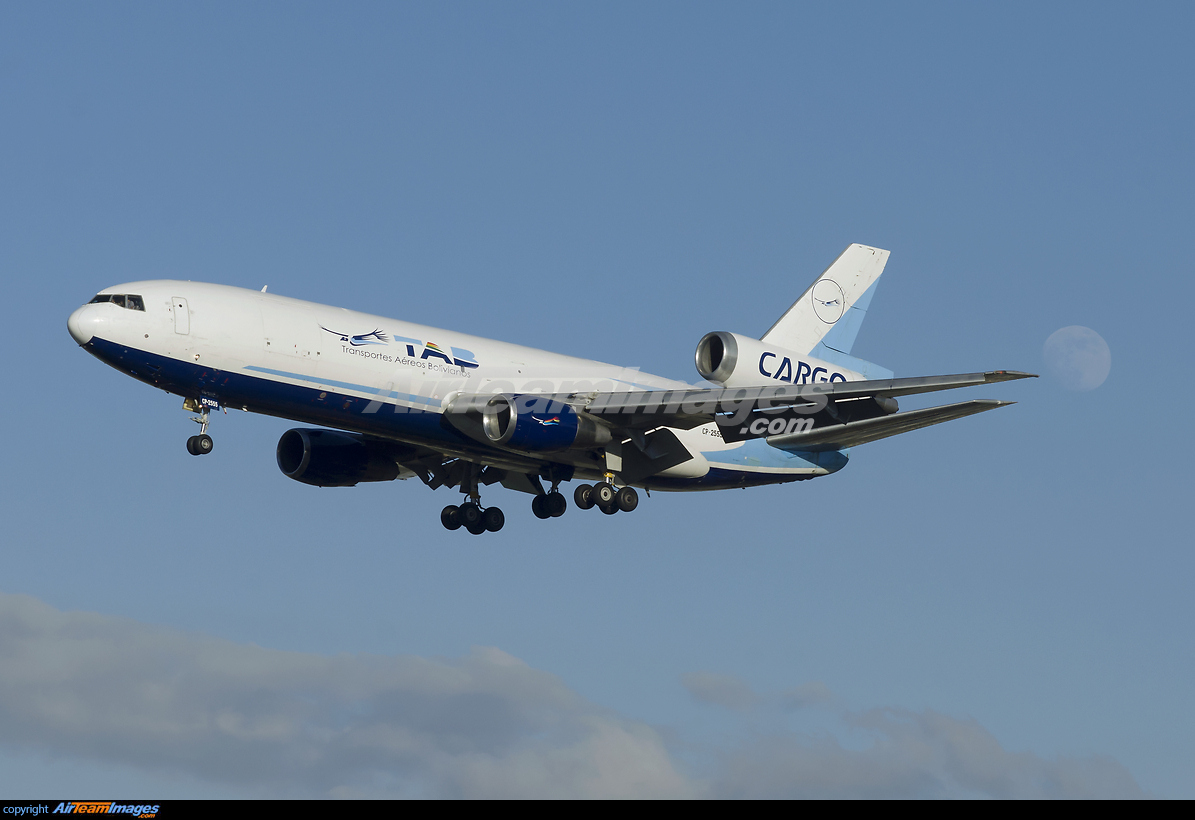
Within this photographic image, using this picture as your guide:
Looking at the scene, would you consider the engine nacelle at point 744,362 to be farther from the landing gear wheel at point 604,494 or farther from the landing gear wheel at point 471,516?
the landing gear wheel at point 471,516

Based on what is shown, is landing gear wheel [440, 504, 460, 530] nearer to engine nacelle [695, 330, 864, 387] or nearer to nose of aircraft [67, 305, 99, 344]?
engine nacelle [695, 330, 864, 387]

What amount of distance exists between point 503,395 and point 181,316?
8881mm

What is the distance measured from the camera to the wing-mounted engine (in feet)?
118

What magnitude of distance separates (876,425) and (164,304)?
67.0 feet

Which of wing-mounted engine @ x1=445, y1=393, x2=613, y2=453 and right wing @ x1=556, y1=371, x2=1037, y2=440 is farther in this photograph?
wing-mounted engine @ x1=445, y1=393, x2=613, y2=453

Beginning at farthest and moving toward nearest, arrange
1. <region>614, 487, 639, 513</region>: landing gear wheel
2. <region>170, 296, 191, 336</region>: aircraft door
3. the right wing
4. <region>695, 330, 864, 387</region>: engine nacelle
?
<region>614, 487, 639, 513</region>: landing gear wheel, <region>695, 330, 864, 387</region>: engine nacelle, the right wing, <region>170, 296, 191, 336</region>: aircraft door

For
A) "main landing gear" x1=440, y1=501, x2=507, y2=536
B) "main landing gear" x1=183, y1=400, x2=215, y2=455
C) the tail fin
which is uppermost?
the tail fin

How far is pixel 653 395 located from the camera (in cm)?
3722

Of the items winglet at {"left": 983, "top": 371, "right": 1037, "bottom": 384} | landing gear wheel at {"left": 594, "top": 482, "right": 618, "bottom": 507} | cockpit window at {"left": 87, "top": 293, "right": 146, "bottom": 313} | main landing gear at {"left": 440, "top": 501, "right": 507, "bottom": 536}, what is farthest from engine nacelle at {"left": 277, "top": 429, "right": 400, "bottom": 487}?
winglet at {"left": 983, "top": 371, "right": 1037, "bottom": 384}

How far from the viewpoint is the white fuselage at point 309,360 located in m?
33.3

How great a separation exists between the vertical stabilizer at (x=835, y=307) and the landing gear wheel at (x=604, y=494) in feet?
27.1

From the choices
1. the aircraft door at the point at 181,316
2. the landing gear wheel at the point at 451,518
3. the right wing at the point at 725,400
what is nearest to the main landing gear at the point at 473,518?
the landing gear wheel at the point at 451,518

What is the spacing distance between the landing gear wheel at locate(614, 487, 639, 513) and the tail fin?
791 cm

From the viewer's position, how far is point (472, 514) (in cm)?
4338
